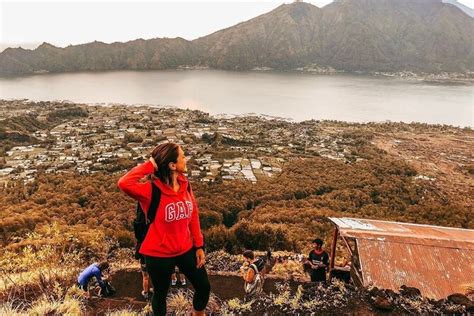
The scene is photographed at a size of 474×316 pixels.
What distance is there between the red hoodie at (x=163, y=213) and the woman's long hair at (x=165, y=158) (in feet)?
0.15

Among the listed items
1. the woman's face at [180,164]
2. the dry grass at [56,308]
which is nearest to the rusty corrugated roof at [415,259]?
the woman's face at [180,164]

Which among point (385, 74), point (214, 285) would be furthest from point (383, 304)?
point (385, 74)

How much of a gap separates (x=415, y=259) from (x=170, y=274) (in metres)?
4.13

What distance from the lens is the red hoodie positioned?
2619 millimetres

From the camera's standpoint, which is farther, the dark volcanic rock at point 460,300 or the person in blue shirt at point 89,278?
the person in blue shirt at point 89,278

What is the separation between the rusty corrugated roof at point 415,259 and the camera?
4922 mm

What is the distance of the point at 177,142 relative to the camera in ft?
90.3

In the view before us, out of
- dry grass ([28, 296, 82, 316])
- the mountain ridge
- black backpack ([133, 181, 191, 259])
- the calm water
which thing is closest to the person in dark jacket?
dry grass ([28, 296, 82, 316])

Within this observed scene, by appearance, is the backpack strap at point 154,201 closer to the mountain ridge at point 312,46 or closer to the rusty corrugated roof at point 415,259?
the rusty corrugated roof at point 415,259

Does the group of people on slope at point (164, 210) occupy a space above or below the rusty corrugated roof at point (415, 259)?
above

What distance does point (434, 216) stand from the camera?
13.0 metres

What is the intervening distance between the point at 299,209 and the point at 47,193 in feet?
34.3

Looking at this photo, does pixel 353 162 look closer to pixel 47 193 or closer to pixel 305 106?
pixel 47 193

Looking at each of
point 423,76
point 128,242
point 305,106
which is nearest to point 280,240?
point 128,242
